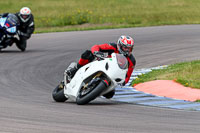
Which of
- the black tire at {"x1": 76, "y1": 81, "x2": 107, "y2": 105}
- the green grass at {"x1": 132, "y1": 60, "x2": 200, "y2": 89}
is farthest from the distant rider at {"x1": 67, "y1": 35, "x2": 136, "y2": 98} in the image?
the green grass at {"x1": 132, "y1": 60, "x2": 200, "y2": 89}

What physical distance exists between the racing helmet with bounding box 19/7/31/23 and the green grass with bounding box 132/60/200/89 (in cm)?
746

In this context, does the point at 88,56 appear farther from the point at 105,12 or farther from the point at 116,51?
the point at 105,12

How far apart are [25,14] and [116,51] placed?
10.7 meters

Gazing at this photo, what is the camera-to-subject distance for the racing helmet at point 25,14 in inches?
816

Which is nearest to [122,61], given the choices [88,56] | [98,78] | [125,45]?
[125,45]

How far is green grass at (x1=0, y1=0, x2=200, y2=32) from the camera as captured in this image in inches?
1357

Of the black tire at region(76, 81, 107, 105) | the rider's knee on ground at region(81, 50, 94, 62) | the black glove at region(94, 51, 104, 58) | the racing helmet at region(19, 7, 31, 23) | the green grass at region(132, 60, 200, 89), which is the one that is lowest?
the green grass at region(132, 60, 200, 89)

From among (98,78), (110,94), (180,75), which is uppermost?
(98,78)

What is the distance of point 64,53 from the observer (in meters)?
21.0

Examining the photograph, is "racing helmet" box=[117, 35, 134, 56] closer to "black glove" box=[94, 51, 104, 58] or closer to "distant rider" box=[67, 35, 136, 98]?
"distant rider" box=[67, 35, 136, 98]

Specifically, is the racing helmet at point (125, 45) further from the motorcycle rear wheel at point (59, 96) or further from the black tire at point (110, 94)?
the motorcycle rear wheel at point (59, 96)

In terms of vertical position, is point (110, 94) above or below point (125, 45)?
below

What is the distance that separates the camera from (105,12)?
40031 millimetres

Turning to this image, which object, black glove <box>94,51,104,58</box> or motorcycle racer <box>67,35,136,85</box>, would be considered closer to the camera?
black glove <box>94,51,104,58</box>
